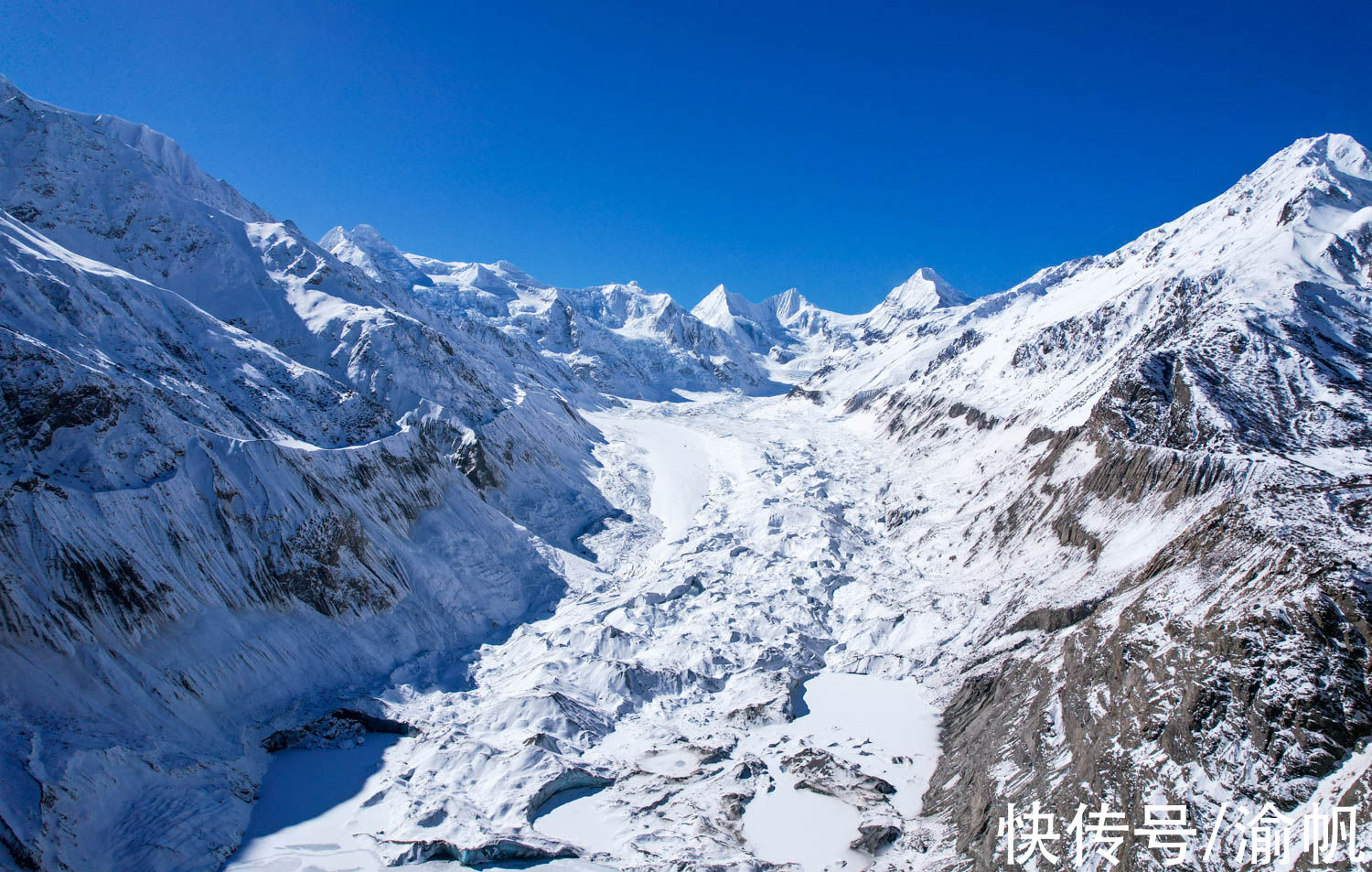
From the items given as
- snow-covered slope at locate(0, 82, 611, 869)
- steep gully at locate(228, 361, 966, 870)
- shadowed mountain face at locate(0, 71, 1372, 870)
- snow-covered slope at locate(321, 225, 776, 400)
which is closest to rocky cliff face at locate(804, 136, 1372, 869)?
shadowed mountain face at locate(0, 71, 1372, 870)

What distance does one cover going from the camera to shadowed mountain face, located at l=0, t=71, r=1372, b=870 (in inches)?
792

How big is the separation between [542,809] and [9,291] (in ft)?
101

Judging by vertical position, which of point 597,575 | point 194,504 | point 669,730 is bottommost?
point 669,730

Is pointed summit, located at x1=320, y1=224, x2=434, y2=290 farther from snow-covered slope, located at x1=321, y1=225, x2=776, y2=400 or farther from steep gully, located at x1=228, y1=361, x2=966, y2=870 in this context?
steep gully, located at x1=228, y1=361, x2=966, y2=870

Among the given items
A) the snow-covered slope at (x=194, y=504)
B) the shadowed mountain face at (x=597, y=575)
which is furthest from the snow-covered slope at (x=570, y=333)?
the shadowed mountain face at (x=597, y=575)

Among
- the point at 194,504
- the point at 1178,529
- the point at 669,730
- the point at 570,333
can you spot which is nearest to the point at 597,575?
the point at 669,730

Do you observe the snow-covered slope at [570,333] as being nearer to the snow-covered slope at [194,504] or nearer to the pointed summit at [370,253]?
the pointed summit at [370,253]

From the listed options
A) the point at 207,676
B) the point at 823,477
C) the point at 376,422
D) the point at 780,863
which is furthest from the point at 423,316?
the point at 780,863

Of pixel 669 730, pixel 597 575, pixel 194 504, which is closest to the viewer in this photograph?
pixel 669 730

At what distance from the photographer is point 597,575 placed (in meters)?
46.3

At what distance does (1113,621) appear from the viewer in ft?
78.5

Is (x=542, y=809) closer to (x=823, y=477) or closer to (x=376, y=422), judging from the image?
(x=376, y=422)

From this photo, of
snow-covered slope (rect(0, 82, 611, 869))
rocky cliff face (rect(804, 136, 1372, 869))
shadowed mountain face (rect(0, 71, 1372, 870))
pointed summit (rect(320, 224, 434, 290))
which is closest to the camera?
rocky cliff face (rect(804, 136, 1372, 869))

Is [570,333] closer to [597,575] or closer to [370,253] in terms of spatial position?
[370,253]
